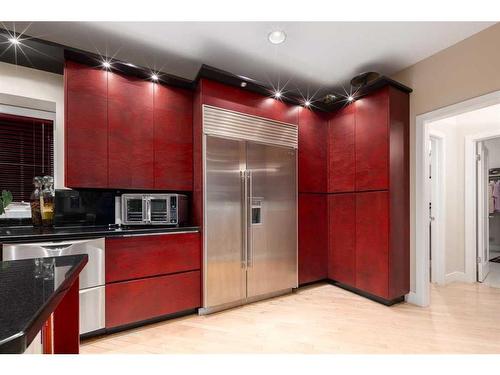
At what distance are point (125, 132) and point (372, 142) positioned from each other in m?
2.56

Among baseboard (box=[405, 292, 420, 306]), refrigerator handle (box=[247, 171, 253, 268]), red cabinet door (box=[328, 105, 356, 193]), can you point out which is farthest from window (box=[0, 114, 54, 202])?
baseboard (box=[405, 292, 420, 306])

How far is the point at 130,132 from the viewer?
2.32 m

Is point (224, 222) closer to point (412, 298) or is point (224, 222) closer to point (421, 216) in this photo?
point (421, 216)

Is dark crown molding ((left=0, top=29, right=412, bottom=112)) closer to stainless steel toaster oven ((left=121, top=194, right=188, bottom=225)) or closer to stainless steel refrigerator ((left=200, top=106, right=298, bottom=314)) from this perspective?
stainless steel refrigerator ((left=200, top=106, right=298, bottom=314))

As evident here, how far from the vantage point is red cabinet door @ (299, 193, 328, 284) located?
3031 mm

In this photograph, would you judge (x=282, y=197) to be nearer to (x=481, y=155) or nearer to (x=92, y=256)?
(x=92, y=256)

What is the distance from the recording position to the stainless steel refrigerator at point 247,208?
2.41m

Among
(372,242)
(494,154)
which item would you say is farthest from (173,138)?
(494,154)

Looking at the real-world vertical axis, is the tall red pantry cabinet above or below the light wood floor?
above

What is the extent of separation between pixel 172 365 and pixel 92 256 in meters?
1.52

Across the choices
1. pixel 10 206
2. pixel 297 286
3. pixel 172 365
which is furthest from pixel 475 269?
pixel 10 206

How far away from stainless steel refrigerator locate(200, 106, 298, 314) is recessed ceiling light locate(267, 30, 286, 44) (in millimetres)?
748

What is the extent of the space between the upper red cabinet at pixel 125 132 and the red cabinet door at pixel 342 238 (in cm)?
184

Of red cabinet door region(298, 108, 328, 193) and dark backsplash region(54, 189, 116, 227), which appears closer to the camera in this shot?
dark backsplash region(54, 189, 116, 227)
